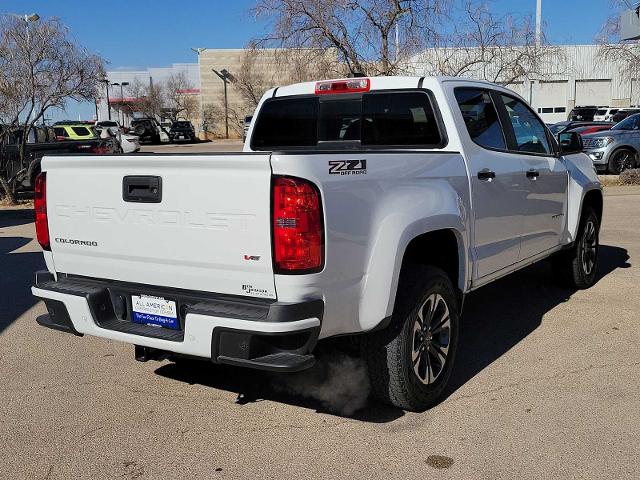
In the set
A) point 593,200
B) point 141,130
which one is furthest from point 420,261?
point 141,130

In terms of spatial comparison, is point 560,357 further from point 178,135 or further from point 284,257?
point 178,135

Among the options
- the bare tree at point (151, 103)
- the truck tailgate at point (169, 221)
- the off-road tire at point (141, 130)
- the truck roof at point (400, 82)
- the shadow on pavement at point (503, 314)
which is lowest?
the shadow on pavement at point (503, 314)

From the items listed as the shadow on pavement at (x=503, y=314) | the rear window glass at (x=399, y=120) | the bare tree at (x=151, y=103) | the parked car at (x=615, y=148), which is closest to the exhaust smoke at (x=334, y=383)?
the shadow on pavement at (x=503, y=314)

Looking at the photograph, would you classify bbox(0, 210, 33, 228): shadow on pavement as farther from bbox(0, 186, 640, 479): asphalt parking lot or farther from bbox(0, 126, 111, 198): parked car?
bbox(0, 186, 640, 479): asphalt parking lot

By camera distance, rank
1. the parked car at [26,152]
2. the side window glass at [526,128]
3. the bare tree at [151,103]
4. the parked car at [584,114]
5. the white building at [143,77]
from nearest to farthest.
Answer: the side window glass at [526,128] < the parked car at [26,152] < the parked car at [584,114] < the bare tree at [151,103] < the white building at [143,77]

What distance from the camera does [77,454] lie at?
352cm

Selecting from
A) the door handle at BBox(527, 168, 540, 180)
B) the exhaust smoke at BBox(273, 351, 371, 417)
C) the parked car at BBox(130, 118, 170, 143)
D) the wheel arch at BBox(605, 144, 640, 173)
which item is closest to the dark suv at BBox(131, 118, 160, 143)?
the parked car at BBox(130, 118, 170, 143)

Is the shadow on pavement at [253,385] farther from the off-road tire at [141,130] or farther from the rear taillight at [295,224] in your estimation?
the off-road tire at [141,130]

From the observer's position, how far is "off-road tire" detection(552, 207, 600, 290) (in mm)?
6559

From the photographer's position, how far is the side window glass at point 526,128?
5.38 m

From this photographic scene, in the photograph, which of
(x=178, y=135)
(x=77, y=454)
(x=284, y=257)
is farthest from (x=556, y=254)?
(x=178, y=135)

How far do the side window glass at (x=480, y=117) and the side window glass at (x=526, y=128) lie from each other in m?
0.32

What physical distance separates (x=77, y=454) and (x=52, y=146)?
1358cm

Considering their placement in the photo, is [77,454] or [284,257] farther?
[77,454]
